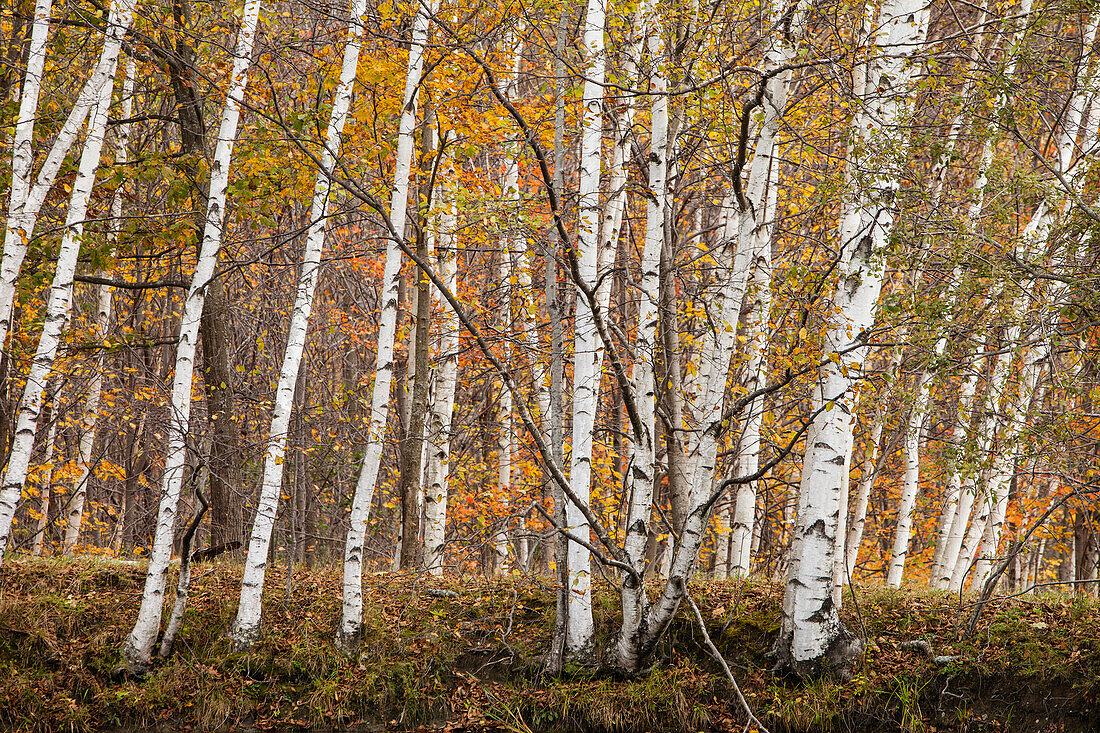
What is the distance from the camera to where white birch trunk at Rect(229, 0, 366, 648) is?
6.48 metres

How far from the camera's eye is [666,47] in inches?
229

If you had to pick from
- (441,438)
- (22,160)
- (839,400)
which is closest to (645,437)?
(839,400)

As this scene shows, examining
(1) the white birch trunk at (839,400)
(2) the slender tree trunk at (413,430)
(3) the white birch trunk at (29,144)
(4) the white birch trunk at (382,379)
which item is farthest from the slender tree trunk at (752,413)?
(3) the white birch trunk at (29,144)

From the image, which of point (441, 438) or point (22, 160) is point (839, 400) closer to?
point (441, 438)

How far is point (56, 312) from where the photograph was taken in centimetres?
644

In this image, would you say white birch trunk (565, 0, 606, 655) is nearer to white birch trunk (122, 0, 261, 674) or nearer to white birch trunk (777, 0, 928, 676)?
white birch trunk (777, 0, 928, 676)

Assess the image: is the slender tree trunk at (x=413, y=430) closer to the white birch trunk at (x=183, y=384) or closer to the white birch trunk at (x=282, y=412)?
the white birch trunk at (x=282, y=412)

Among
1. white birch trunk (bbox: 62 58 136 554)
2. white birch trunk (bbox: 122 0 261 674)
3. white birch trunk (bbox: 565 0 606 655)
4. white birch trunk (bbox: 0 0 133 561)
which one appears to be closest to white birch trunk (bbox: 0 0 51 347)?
white birch trunk (bbox: 0 0 133 561)

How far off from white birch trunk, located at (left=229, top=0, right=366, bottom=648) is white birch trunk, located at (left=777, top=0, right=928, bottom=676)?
13.1 feet

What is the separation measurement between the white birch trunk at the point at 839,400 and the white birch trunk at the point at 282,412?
4000 mm

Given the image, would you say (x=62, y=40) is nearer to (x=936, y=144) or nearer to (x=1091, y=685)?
(x=936, y=144)

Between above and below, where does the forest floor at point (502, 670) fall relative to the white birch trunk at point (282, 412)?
below

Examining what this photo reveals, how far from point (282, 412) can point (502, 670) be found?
9.18 ft

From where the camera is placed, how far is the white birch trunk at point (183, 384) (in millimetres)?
6254
